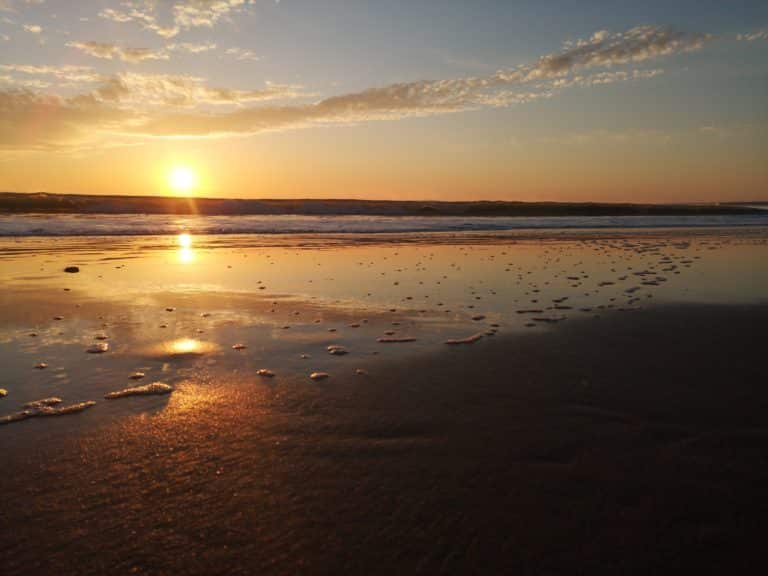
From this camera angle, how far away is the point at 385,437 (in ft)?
12.2

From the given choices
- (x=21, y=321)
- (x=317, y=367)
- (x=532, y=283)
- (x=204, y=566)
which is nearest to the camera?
(x=204, y=566)

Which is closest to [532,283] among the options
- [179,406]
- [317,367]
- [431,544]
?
[317,367]

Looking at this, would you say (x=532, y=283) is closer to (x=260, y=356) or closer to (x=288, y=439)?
(x=260, y=356)

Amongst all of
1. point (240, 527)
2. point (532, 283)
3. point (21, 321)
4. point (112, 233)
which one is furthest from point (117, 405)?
point (112, 233)

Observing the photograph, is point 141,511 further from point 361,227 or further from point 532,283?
point 361,227

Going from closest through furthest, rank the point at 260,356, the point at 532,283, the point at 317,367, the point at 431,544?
the point at 431,544 → the point at 317,367 → the point at 260,356 → the point at 532,283

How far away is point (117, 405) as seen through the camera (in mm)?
4309

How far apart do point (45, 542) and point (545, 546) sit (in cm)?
241

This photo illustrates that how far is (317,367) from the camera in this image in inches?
212

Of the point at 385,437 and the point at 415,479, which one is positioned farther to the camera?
the point at 385,437

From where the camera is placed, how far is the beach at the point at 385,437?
8.38 feet

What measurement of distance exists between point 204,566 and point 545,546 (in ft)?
5.25

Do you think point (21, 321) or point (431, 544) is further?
point (21, 321)

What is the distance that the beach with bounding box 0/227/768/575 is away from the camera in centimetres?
255
